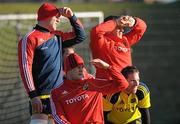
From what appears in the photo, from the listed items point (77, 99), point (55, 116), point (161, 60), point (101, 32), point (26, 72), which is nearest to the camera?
point (55, 116)

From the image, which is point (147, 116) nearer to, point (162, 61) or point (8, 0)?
point (162, 61)

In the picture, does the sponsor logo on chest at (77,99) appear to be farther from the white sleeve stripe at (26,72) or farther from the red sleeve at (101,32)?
the red sleeve at (101,32)

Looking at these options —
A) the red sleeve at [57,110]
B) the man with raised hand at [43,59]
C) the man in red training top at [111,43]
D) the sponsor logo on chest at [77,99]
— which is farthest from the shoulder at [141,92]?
the red sleeve at [57,110]

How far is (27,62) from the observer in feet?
24.2

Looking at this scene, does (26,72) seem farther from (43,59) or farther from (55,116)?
(55,116)

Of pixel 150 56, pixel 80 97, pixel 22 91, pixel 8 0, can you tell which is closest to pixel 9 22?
pixel 22 91

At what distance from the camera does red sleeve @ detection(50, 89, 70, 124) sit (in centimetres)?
693

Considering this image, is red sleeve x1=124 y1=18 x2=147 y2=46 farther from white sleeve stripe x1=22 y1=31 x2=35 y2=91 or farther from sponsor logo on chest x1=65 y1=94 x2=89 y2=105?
sponsor logo on chest x1=65 y1=94 x2=89 y2=105

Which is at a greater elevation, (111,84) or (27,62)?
(27,62)

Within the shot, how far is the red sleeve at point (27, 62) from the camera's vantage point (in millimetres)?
7280

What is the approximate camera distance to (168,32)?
15.7 meters

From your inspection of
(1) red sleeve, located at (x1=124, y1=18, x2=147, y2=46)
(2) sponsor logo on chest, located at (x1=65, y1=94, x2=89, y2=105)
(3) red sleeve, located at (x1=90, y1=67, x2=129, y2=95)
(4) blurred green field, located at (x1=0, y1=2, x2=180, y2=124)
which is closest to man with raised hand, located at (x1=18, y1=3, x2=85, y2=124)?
(2) sponsor logo on chest, located at (x1=65, y1=94, x2=89, y2=105)

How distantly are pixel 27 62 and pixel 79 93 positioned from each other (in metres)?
0.70

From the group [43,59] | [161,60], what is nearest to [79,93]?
[43,59]
